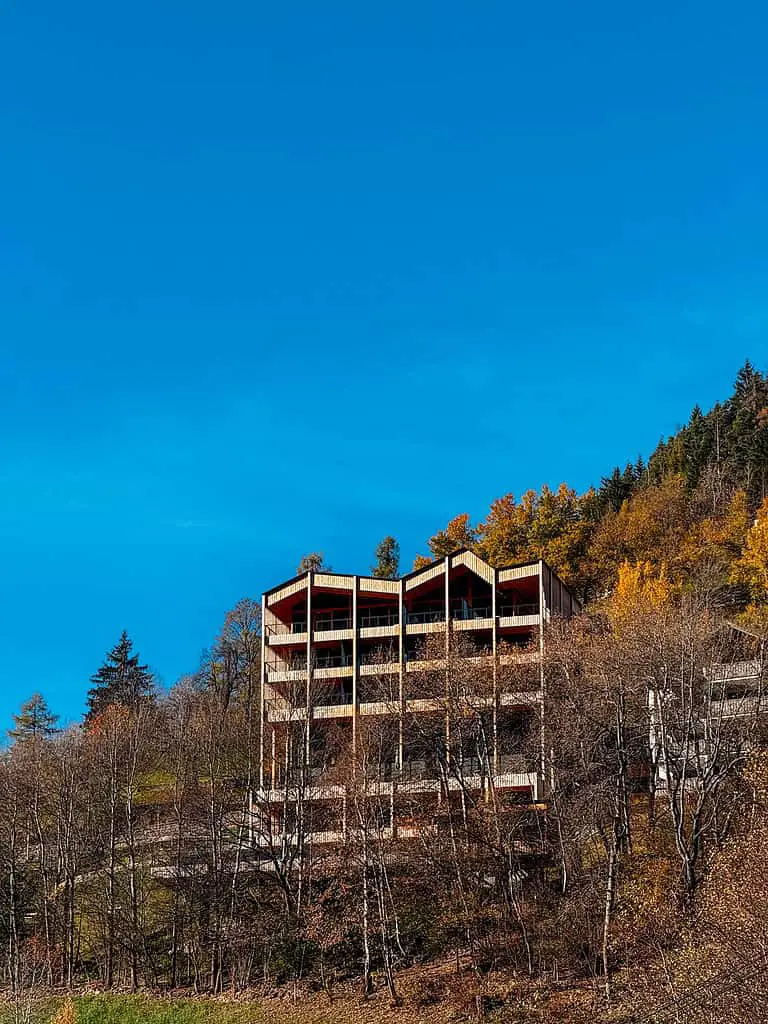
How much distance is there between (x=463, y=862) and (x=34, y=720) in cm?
4852

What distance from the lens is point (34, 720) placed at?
262 feet

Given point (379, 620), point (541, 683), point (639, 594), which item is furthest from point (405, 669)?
point (639, 594)

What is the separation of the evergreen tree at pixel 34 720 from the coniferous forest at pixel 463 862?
23.3 metres

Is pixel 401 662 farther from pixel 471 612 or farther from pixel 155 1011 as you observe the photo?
pixel 155 1011

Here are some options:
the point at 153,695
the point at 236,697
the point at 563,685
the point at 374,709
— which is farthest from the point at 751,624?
the point at 153,695

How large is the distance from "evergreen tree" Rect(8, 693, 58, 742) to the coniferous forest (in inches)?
917

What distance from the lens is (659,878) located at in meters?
36.0

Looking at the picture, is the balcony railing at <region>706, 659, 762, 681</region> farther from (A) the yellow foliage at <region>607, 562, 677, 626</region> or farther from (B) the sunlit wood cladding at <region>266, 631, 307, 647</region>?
(B) the sunlit wood cladding at <region>266, 631, 307, 647</region>

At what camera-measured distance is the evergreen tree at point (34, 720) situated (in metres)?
77.8

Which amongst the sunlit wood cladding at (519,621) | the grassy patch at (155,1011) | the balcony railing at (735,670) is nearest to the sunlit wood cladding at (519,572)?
the sunlit wood cladding at (519,621)

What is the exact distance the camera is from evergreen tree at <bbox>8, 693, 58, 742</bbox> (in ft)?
255

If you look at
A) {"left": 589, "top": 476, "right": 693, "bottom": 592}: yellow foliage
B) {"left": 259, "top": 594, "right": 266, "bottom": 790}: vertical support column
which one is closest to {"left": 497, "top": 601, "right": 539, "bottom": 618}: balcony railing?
{"left": 259, "top": 594, "right": 266, "bottom": 790}: vertical support column

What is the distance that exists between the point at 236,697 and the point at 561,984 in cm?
4468

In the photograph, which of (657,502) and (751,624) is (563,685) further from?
(657,502)
